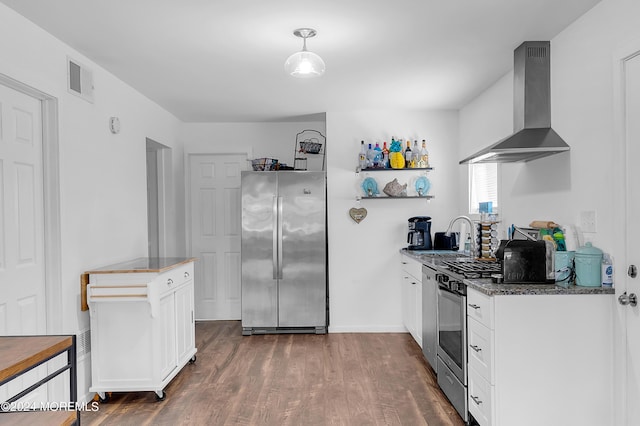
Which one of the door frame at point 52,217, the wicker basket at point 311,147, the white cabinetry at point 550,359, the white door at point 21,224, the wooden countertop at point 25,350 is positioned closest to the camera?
the wooden countertop at point 25,350

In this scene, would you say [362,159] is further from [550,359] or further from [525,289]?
[550,359]

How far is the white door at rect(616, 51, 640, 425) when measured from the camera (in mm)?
2381

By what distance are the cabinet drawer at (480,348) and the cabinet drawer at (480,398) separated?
43 mm

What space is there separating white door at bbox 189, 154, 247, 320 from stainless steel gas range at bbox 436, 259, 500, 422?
3124 millimetres

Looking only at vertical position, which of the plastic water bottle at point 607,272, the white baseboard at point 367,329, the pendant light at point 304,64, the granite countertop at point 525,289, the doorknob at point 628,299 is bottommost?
the white baseboard at point 367,329

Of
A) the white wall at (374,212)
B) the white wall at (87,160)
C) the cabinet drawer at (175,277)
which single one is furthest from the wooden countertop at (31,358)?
the white wall at (374,212)

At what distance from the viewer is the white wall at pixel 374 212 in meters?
5.37

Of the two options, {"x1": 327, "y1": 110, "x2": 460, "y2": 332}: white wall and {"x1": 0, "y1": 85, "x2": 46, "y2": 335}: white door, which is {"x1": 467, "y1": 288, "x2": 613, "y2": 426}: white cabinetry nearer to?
{"x1": 0, "y1": 85, "x2": 46, "y2": 335}: white door

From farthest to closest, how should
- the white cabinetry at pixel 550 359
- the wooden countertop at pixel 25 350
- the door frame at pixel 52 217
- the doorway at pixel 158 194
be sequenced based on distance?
the doorway at pixel 158 194 → the door frame at pixel 52 217 → the white cabinetry at pixel 550 359 → the wooden countertop at pixel 25 350

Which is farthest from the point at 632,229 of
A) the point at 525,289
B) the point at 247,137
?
the point at 247,137

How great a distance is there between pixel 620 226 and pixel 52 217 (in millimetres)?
3311

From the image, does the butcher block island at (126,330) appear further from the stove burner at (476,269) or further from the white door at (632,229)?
the white door at (632,229)

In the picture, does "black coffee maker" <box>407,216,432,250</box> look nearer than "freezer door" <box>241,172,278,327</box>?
Yes

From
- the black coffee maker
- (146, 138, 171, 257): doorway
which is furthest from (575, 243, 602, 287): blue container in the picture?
(146, 138, 171, 257): doorway
